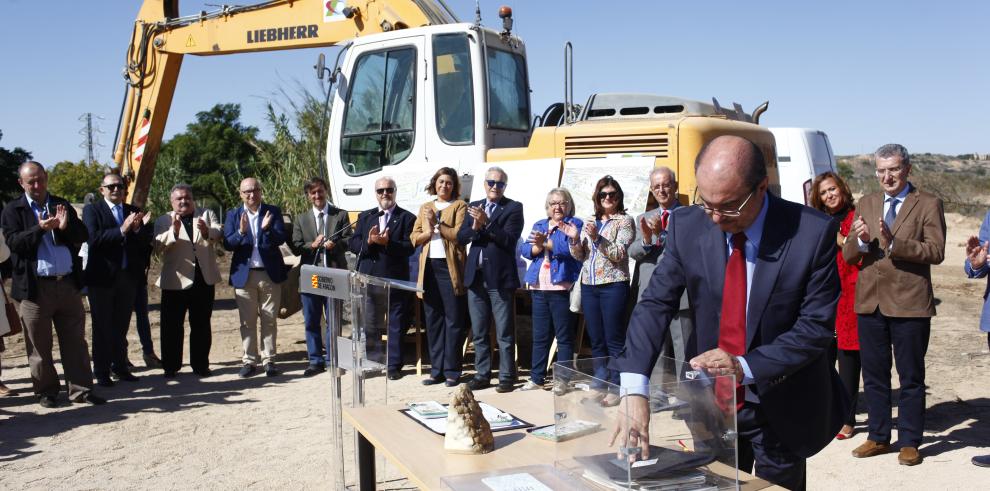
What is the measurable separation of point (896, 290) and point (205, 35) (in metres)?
8.19

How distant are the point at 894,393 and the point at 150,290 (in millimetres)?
11988

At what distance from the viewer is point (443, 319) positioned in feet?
25.0

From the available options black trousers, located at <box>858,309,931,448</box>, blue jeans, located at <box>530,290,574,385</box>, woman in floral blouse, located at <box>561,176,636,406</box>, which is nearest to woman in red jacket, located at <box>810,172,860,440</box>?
black trousers, located at <box>858,309,931,448</box>

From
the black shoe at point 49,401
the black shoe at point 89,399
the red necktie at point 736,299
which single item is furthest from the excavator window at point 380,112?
the red necktie at point 736,299

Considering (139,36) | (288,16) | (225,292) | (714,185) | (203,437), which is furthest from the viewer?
(225,292)

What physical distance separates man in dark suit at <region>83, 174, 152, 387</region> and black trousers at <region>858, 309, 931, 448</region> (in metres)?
6.06

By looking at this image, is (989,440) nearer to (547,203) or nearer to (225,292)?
(547,203)

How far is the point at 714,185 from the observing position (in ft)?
8.08

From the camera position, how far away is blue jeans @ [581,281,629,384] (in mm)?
6441

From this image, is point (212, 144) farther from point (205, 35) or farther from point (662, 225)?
point (662, 225)

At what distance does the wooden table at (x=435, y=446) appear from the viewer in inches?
111

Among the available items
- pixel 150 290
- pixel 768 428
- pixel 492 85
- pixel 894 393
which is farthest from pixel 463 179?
pixel 150 290

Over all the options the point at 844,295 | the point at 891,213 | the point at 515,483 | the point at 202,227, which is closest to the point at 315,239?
the point at 202,227

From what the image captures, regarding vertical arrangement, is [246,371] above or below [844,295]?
below
